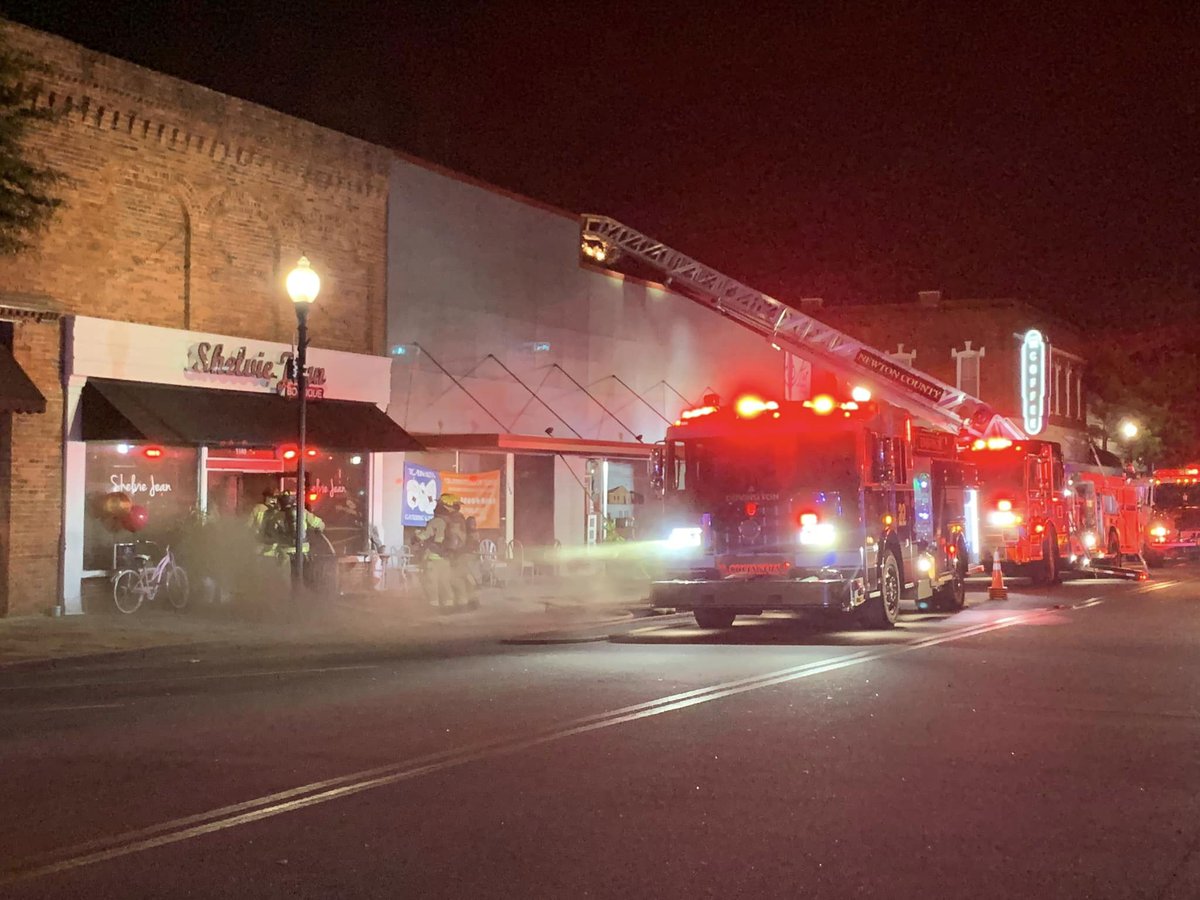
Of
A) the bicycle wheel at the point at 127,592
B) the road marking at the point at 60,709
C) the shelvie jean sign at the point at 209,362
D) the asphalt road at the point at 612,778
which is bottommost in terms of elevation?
the asphalt road at the point at 612,778

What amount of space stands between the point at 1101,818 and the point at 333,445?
50.1ft

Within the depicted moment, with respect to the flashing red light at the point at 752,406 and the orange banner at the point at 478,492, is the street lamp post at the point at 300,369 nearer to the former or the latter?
the flashing red light at the point at 752,406

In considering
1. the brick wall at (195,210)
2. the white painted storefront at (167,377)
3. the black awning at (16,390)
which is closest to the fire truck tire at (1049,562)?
the white painted storefront at (167,377)

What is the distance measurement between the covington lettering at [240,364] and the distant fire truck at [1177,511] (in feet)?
81.3

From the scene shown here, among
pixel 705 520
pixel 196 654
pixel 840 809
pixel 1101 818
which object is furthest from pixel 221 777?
pixel 705 520

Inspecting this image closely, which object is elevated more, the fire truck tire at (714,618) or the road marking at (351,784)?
the fire truck tire at (714,618)

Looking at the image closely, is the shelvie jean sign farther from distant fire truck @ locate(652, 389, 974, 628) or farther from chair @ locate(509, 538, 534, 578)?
distant fire truck @ locate(652, 389, 974, 628)

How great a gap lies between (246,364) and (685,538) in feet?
26.8

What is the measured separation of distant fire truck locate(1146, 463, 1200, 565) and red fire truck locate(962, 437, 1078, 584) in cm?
1233

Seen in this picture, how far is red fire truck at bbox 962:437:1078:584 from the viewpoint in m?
24.5

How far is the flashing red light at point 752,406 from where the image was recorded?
52.7 feet

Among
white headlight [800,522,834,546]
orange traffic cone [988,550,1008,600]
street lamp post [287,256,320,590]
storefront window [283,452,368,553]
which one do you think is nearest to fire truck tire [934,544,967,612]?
orange traffic cone [988,550,1008,600]

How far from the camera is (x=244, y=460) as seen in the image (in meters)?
20.9

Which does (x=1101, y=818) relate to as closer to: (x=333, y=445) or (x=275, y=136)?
(x=333, y=445)
